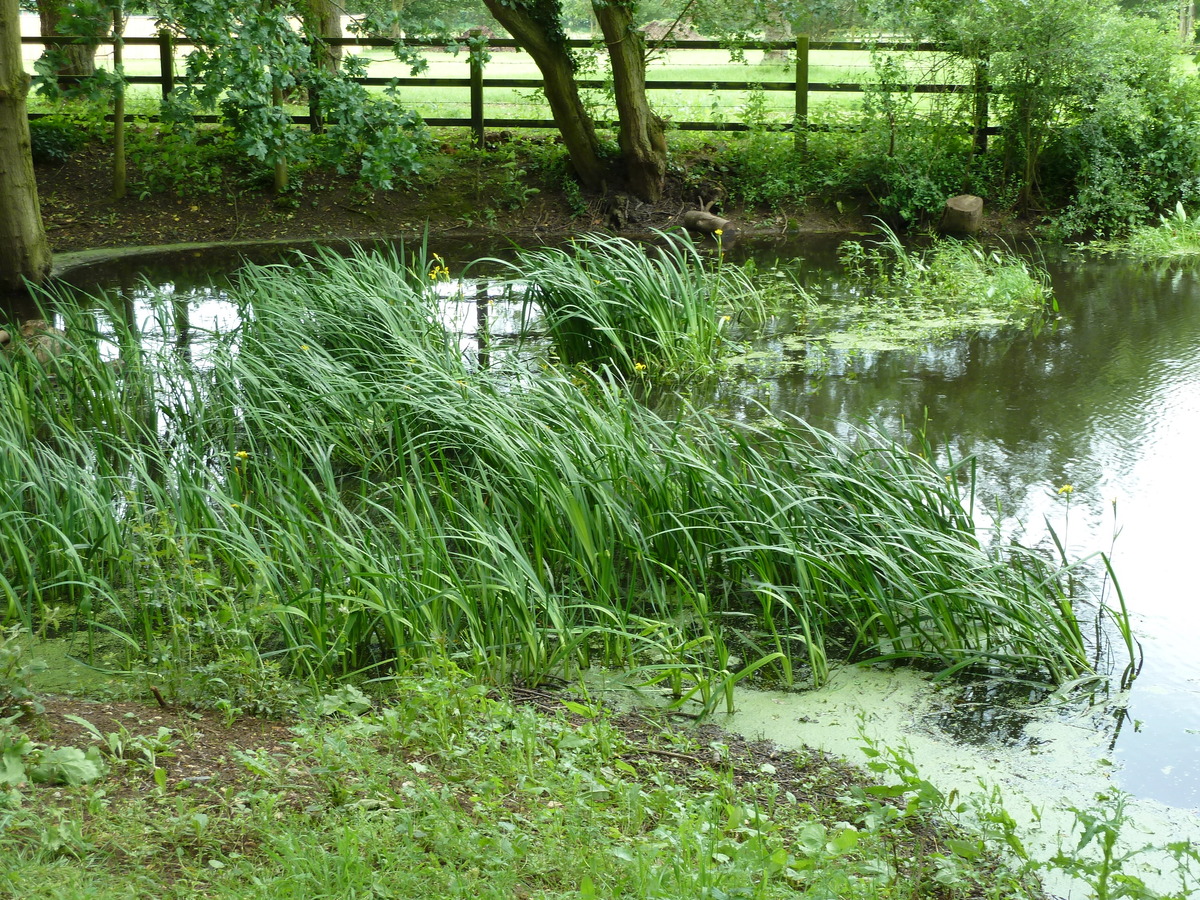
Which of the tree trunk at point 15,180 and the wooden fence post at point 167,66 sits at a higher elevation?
the wooden fence post at point 167,66

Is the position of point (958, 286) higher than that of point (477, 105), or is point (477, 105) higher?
point (477, 105)

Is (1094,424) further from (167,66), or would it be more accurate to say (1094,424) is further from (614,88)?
(167,66)

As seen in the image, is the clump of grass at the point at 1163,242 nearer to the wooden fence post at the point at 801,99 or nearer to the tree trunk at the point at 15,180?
the wooden fence post at the point at 801,99

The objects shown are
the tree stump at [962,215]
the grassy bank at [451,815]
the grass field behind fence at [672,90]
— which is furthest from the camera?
the grass field behind fence at [672,90]

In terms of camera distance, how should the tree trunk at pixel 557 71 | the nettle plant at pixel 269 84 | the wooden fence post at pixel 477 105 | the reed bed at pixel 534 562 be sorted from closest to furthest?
the reed bed at pixel 534 562 < the nettle plant at pixel 269 84 < the tree trunk at pixel 557 71 < the wooden fence post at pixel 477 105

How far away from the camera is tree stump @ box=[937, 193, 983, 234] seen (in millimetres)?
11148

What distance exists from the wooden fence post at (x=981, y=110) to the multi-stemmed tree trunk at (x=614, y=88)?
349 centimetres

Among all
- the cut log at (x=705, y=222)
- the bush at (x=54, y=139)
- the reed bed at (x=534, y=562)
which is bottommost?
the reed bed at (x=534, y=562)

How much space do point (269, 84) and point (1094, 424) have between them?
6651 mm

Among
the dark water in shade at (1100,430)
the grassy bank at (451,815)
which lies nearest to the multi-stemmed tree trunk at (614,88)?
the dark water in shade at (1100,430)

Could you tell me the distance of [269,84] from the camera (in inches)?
345

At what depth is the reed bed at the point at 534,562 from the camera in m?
3.28

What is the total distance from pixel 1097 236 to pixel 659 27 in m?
21.8

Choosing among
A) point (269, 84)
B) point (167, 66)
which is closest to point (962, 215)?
point (269, 84)
